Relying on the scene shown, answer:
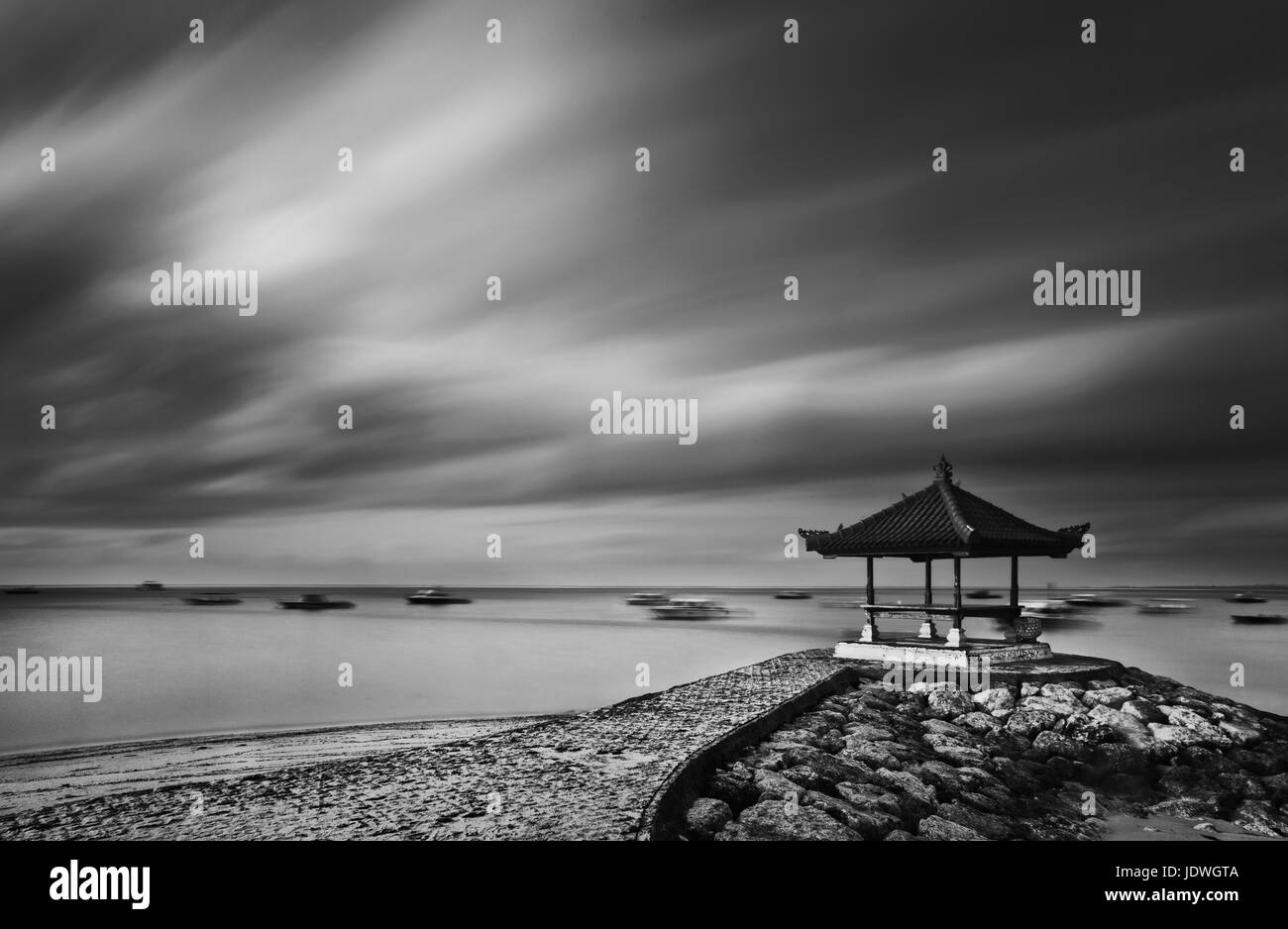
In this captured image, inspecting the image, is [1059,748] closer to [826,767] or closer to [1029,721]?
[1029,721]

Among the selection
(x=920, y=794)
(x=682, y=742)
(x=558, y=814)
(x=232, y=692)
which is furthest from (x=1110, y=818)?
(x=232, y=692)

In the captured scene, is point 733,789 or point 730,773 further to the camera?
point 730,773

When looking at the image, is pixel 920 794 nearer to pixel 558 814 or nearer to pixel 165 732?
pixel 558 814

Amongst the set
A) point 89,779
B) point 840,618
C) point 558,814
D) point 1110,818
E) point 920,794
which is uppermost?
point 558,814

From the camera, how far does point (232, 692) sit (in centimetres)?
2414

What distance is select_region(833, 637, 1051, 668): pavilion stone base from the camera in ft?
44.6

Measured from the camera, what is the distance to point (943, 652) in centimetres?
1367

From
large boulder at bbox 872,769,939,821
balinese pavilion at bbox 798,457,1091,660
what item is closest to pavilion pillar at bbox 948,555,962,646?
balinese pavilion at bbox 798,457,1091,660

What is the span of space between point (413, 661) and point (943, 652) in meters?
24.3

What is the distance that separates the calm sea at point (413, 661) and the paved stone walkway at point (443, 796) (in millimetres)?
11880

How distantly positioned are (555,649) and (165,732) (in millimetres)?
21550

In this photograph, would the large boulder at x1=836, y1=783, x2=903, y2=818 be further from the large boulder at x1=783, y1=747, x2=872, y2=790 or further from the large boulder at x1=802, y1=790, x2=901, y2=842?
the large boulder at x1=783, y1=747, x2=872, y2=790

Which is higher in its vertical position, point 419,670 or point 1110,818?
point 1110,818

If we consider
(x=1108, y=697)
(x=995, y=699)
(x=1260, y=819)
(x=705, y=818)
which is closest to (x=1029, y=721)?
(x=995, y=699)
